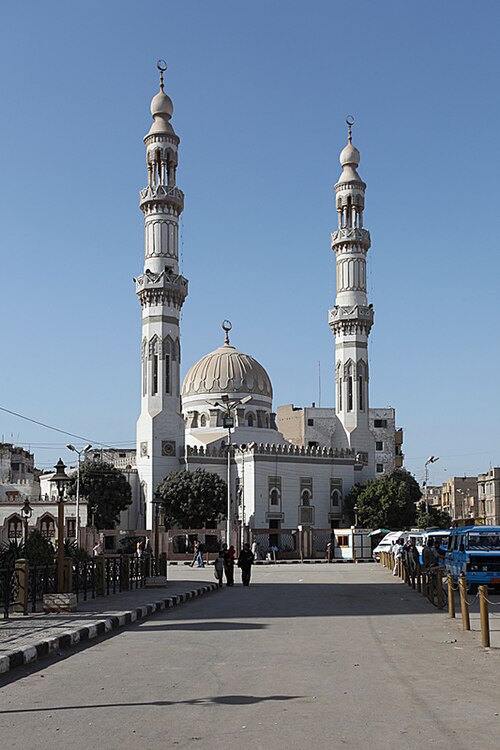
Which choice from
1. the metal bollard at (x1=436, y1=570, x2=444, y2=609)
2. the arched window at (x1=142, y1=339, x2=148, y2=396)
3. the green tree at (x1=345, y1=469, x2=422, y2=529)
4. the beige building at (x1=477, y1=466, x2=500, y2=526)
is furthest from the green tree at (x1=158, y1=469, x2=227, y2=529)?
the metal bollard at (x1=436, y1=570, x2=444, y2=609)

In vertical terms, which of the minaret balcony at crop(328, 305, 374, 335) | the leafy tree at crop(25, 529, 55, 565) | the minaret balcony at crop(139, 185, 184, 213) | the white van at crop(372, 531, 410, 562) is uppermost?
the minaret balcony at crop(139, 185, 184, 213)

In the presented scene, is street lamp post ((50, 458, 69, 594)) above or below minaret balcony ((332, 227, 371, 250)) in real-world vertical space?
below

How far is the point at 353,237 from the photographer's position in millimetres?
74938

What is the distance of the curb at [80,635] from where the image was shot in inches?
412

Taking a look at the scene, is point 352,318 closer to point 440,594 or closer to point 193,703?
point 440,594

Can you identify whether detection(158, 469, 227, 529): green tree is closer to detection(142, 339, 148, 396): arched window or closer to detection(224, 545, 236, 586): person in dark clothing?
detection(142, 339, 148, 396): arched window

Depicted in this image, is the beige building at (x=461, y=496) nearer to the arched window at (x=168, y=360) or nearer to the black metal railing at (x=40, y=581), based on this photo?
the arched window at (x=168, y=360)

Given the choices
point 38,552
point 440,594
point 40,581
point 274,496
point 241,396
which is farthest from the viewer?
point 241,396

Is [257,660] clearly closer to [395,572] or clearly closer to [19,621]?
[19,621]

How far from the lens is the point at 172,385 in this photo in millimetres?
67188

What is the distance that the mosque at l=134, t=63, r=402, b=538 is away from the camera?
66875 mm

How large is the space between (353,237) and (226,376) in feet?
48.6

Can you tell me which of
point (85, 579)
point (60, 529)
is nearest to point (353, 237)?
point (85, 579)

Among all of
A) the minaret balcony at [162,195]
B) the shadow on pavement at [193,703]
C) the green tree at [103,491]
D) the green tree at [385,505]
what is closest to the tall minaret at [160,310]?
the minaret balcony at [162,195]
